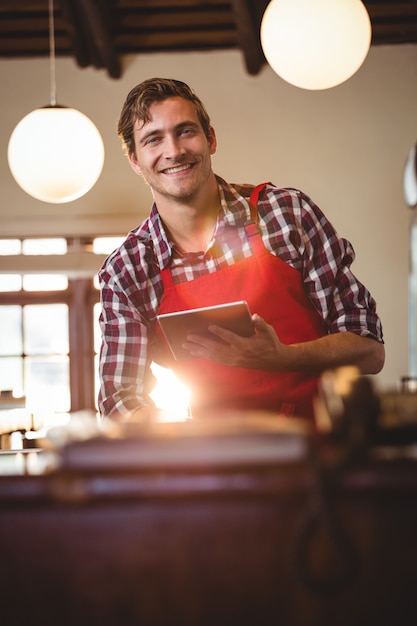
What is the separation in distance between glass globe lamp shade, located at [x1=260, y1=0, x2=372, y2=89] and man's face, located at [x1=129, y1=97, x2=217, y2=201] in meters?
0.54

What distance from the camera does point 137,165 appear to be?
2178 millimetres

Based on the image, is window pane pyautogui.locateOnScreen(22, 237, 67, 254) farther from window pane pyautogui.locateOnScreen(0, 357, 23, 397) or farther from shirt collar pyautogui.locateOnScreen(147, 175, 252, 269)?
shirt collar pyautogui.locateOnScreen(147, 175, 252, 269)

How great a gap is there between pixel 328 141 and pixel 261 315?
12.1 ft

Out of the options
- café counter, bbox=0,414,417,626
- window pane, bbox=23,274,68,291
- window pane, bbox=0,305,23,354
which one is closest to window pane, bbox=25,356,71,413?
window pane, bbox=0,305,23,354

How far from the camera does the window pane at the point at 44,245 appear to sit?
5617 mm

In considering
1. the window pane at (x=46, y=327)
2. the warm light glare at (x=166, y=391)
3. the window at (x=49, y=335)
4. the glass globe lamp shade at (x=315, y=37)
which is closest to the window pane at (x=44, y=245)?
the window at (x=49, y=335)

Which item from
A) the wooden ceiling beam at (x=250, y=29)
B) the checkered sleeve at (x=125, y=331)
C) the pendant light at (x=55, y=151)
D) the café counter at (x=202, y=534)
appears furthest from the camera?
the wooden ceiling beam at (x=250, y=29)

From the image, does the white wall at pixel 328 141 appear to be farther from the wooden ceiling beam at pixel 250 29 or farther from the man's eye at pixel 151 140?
the man's eye at pixel 151 140

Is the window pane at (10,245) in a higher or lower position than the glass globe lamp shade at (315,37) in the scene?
higher

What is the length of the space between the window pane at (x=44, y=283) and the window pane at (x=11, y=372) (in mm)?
572

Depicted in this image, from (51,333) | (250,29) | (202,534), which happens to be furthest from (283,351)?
(51,333)

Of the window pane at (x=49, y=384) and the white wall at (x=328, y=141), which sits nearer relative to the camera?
the white wall at (x=328, y=141)

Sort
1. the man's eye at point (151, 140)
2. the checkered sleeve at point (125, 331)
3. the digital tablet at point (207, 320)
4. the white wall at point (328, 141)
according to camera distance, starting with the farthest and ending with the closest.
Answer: the white wall at point (328, 141) → the man's eye at point (151, 140) → the checkered sleeve at point (125, 331) → the digital tablet at point (207, 320)

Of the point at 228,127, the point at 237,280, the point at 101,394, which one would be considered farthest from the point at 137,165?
the point at 228,127
